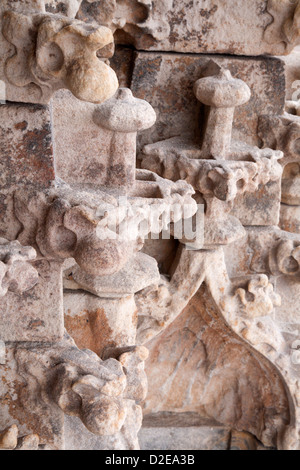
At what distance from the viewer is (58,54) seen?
1.21 meters

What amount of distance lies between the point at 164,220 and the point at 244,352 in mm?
1126

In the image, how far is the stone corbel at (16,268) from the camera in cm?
130

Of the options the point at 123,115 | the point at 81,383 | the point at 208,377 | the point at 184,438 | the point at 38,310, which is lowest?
the point at 184,438

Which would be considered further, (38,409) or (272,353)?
(272,353)

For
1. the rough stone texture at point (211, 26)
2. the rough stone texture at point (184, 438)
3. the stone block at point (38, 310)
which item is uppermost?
the rough stone texture at point (211, 26)

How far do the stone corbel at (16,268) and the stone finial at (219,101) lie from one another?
852 mm

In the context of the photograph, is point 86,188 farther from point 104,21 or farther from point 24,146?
point 104,21

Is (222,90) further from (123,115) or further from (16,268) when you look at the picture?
(16,268)

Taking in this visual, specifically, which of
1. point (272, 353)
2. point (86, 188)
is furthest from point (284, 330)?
point (86, 188)

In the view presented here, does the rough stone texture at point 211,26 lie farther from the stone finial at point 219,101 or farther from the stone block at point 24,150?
the stone block at point 24,150

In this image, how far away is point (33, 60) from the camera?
4.01 feet

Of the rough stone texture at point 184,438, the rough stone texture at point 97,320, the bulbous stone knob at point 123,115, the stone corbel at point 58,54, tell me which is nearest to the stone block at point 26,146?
the stone corbel at point 58,54

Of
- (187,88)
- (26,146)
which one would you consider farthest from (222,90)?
(26,146)

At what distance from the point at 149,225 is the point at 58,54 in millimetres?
521
